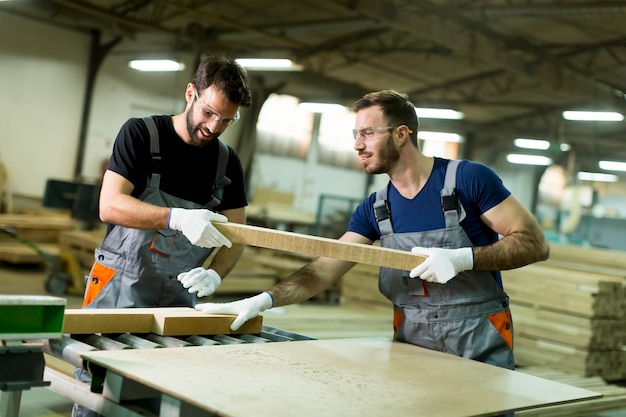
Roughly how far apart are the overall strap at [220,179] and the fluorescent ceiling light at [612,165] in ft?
49.0

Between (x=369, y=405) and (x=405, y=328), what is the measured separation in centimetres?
111

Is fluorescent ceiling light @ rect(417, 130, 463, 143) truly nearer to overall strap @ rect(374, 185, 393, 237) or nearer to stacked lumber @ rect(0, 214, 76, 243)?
stacked lumber @ rect(0, 214, 76, 243)

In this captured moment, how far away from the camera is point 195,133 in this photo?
2936mm

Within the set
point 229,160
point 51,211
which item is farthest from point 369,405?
point 51,211

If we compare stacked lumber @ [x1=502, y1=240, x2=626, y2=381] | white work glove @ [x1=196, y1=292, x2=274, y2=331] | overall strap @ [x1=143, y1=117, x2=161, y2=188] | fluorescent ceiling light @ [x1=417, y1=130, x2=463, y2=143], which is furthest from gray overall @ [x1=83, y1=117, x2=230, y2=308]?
fluorescent ceiling light @ [x1=417, y1=130, x2=463, y2=143]

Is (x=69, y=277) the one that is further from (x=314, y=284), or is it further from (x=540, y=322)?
(x=314, y=284)

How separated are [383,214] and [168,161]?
979 mm

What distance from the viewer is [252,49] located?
1477cm

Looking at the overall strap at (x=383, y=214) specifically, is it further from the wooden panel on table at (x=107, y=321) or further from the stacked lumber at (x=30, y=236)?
the stacked lumber at (x=30, y=236)

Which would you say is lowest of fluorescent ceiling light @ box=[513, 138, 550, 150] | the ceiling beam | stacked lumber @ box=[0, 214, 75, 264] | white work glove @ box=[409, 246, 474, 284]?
stacked lumber @ box=[0, 214, 75, 264]

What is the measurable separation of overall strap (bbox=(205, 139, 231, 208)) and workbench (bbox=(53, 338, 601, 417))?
0.85 meters

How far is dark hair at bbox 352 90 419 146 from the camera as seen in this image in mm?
3088

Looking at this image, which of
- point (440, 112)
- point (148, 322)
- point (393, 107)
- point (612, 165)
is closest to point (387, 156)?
point (393, 107)

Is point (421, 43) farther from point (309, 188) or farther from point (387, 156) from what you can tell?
point (387, 156)
